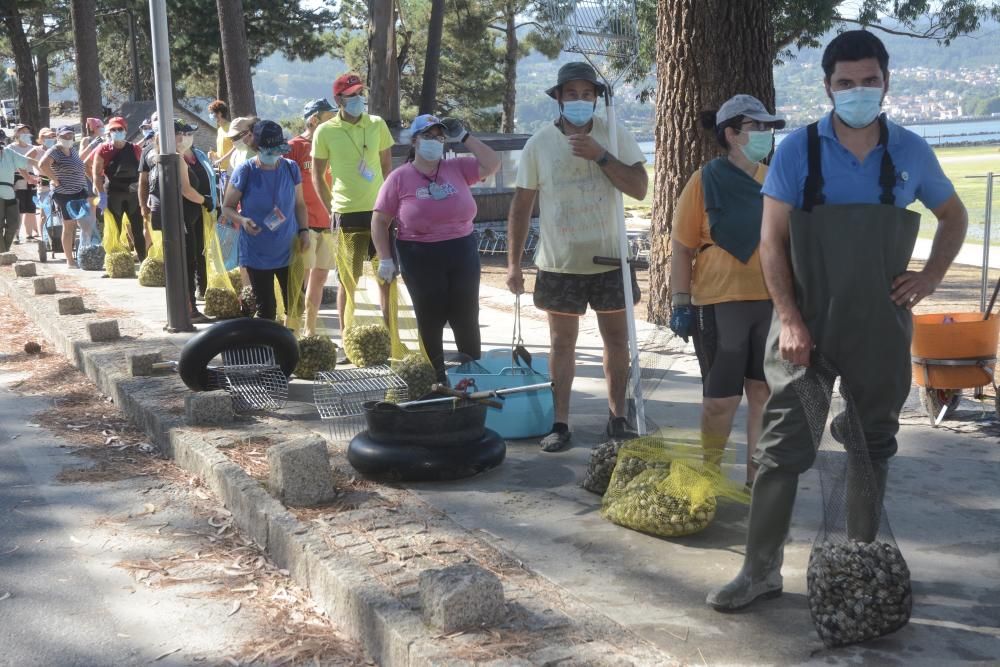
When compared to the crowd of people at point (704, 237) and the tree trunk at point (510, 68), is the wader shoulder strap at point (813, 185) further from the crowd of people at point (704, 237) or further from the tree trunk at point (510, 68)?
the tree trunk at point (510, 68)

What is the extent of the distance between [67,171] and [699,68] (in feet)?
36.8

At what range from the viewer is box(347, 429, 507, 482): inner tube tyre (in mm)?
5730

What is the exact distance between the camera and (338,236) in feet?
29.8

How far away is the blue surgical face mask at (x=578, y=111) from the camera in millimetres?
6066

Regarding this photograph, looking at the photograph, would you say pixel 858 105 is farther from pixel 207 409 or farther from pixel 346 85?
pixel 346 85

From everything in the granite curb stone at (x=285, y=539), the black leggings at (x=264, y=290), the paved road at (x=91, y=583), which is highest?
the black leggings at (x=264, y=290)

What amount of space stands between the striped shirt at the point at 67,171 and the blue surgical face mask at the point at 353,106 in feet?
32.6

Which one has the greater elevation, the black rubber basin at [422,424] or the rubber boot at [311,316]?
the rubber boot at [311,316]

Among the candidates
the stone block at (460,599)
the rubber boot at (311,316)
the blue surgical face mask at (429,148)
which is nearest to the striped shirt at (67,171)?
the rubber boot at (311,316)

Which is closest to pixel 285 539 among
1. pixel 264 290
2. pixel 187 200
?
pixel 264 290

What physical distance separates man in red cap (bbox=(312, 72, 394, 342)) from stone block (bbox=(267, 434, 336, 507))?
140 inches

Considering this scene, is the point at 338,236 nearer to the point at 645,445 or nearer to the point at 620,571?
the point at 645,445

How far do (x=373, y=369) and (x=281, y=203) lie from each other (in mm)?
2012

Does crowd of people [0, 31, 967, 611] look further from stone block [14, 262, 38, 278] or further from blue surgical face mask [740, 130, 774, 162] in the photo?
stone block [14, 262, 38, 278]
